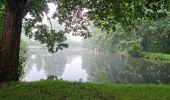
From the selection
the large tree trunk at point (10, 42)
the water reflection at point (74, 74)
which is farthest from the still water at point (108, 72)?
the large tree trunk at point (10, 42)

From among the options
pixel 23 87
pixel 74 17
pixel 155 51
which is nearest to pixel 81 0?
pixel 74 17

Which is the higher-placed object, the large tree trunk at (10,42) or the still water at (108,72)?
the large tree trunk at (10,42)

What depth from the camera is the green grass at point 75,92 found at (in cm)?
1117

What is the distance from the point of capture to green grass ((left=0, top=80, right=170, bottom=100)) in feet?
36.7

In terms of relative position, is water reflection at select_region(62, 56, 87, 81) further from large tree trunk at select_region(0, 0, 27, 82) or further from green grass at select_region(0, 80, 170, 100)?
green grass at select_region(0, 80, 170, 100)

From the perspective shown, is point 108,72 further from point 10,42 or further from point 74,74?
point 10,42

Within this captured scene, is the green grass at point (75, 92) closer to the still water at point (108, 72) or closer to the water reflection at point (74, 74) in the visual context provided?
the still water at point (108, 72)

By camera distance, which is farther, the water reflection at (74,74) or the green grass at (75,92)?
the water reflection at (74,74)

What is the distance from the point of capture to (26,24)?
23672 millimetres

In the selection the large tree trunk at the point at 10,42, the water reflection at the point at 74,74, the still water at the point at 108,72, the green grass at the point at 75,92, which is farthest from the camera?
the water reflection at the point at 74,74

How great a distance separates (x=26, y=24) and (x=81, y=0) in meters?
6.36

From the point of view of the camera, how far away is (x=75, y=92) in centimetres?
1205

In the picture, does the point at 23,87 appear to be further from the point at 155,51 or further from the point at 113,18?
the point at 155,51

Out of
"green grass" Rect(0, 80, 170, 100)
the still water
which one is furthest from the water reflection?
"green grass" Rect(0, 80, 170, 100)
